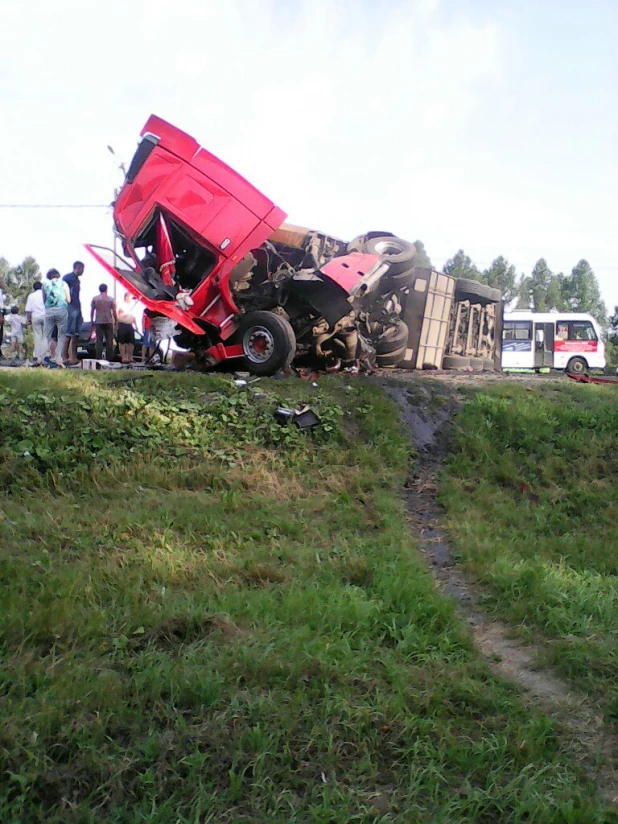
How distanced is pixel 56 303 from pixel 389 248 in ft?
15.8

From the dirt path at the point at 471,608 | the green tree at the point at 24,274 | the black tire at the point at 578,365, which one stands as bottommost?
the dirt path at the point at 471,608

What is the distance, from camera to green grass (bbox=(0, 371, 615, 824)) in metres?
2.41

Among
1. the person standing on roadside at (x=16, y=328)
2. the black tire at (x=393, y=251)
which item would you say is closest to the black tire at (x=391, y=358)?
the black tire at (x=393, y=251)

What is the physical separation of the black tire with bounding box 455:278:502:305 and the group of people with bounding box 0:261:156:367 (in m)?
6.43

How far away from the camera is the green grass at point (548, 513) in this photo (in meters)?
3.75

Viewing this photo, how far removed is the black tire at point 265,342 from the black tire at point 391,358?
282 centimetres

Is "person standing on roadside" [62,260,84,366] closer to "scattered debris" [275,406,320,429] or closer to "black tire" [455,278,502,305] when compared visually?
"scattered debris" [275,406,320,429]

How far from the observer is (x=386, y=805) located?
2.42 meters

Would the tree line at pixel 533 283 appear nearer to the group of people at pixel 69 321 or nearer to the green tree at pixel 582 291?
the green tree at pixel 582 291

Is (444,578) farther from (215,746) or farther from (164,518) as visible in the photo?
(215,746)

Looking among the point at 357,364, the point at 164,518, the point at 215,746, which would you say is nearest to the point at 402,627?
the point at 215,746

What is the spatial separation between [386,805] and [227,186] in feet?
22.5

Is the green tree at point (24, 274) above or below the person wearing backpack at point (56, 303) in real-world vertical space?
above

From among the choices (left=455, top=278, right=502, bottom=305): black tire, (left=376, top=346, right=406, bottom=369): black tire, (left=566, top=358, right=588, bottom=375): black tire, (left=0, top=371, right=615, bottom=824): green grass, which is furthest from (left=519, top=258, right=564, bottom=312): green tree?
(left=0, top=371, right=615, bottom=824): green grass
